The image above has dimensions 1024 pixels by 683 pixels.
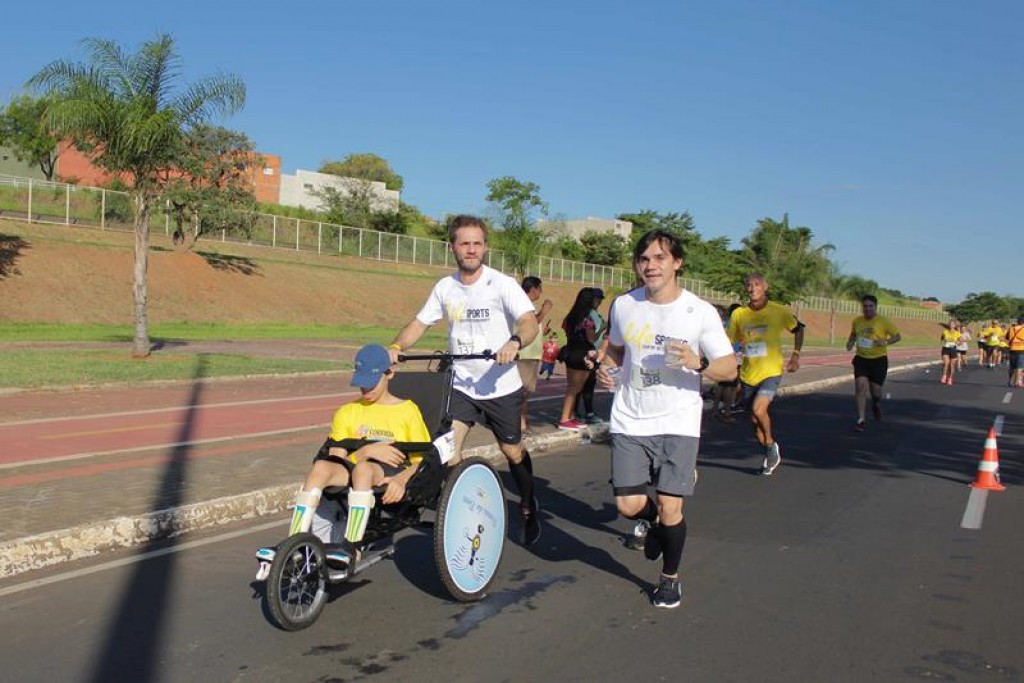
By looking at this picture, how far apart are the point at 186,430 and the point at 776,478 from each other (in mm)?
6368

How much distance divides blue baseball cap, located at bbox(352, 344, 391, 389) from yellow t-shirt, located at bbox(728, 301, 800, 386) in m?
6.02

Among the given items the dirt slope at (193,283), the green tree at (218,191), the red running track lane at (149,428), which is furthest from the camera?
the green tree at (218,191)

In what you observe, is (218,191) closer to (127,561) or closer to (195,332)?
(195,332)

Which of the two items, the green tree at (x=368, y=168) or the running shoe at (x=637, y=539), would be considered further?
the green tree at (x=368, y=168)

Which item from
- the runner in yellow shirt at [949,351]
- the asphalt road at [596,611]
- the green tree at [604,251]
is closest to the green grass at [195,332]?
the runner in yellow shirt at [949,351]

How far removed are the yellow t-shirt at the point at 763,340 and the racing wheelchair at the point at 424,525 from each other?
5388 mm

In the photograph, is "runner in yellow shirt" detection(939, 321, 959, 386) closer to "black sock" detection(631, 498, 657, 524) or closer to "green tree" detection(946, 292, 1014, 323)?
"black sock" detection(631, 498, 657, 524)

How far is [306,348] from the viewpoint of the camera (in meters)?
26.2

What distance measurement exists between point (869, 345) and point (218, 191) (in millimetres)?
32896

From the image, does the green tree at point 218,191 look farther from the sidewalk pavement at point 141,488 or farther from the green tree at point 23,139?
the sidewalk pavement at point 141,488

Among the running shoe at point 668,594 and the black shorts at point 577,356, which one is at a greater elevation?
the black shorts at point 577,356

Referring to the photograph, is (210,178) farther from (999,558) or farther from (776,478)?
(999,558)

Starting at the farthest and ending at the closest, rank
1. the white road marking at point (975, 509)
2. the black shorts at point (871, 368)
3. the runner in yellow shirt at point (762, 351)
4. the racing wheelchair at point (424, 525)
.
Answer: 1. the black shorts at point (871, 368)
2. the runner in yellow shirt at point (762, 351)
3. the white road marking at point (975, 509)
4. the racing wheelchair at point (424, 525)

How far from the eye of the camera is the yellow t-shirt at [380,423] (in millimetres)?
5270
